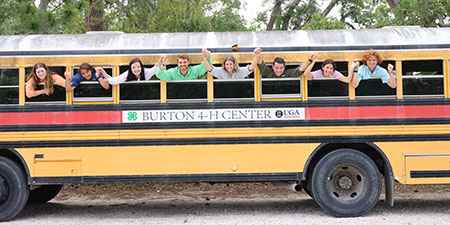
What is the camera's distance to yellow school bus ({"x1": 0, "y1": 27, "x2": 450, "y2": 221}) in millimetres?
7328

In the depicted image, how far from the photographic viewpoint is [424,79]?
7387 millimetres

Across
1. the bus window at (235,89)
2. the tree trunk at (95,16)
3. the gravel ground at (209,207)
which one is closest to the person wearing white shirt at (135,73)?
the bus window at (235,89)

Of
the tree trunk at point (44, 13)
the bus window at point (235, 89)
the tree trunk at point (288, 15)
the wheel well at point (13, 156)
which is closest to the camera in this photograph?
the bus window at point (235, 89)

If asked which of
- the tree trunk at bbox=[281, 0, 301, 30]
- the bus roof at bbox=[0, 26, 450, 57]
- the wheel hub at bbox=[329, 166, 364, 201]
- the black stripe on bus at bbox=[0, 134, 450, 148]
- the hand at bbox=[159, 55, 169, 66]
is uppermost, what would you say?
the tree trunk at bbox=[281, 0, 301, 30]

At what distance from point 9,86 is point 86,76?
1.08 metres

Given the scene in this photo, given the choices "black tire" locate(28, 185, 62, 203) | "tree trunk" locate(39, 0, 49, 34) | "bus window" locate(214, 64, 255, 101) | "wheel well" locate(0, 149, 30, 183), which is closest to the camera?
"bus window" locate(214, 64, 255, 101)

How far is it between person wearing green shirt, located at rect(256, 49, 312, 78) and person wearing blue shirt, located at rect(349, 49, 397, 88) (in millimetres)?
656

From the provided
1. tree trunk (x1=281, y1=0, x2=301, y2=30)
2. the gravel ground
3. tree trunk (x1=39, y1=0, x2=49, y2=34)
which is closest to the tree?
tree trunk (x1=281, y1=0, x2=301, y2=30)

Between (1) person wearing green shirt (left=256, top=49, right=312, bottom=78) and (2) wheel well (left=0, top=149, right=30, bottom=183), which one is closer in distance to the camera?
(1) person wearing green shirt (left=256, top=49, right=312, bottom=78)

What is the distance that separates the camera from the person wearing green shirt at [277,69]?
7.29 m

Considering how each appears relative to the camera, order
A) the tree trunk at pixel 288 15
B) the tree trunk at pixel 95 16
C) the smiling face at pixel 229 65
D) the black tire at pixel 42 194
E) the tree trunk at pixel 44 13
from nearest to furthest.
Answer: the smiling face at pixel 229 65
the black tire at pixel 42 194
the tree trunk at pixel 44 13
the tree trunk at pixel 95 16
the tree trunk at pixel 288 15

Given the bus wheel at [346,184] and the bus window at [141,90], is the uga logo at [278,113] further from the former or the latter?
the bus window at [141,90]

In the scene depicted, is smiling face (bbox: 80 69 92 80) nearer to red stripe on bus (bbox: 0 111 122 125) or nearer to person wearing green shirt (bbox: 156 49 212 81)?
red stripe on bus (bbox: 0 111 122 125)

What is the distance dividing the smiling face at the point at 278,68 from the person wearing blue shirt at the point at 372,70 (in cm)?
92
